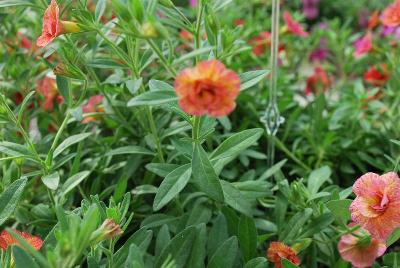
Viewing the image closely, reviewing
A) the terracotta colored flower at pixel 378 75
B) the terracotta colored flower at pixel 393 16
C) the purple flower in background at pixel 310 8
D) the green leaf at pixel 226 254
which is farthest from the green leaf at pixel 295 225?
the purple flower in background at pixel 310 8

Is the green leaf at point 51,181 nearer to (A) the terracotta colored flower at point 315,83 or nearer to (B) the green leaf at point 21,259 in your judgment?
(B) the green leaf at point 21,259

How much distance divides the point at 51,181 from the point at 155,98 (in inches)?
9.4

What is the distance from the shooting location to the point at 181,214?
954 mm

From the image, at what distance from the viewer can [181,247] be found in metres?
0.78

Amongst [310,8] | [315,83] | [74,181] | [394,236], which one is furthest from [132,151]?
[310,8]

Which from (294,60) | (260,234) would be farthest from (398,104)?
(260,234)

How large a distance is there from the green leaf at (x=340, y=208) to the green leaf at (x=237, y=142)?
0.15m

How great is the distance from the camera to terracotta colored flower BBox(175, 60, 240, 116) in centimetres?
61

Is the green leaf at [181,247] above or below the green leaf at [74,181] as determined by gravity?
below

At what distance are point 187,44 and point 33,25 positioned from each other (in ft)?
1.27

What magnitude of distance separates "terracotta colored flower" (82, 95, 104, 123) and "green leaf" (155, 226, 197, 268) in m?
0.42

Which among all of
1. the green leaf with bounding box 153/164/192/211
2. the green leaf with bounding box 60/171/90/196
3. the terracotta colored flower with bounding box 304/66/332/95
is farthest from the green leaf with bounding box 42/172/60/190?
the terracotta colored flower with bounding box 304/66/332/95

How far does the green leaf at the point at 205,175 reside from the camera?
2.56 ft

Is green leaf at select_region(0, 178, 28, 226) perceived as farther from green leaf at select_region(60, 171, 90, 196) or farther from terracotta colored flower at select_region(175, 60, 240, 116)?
terracotta colored flower at select_region(175, 60, 240, 116)
